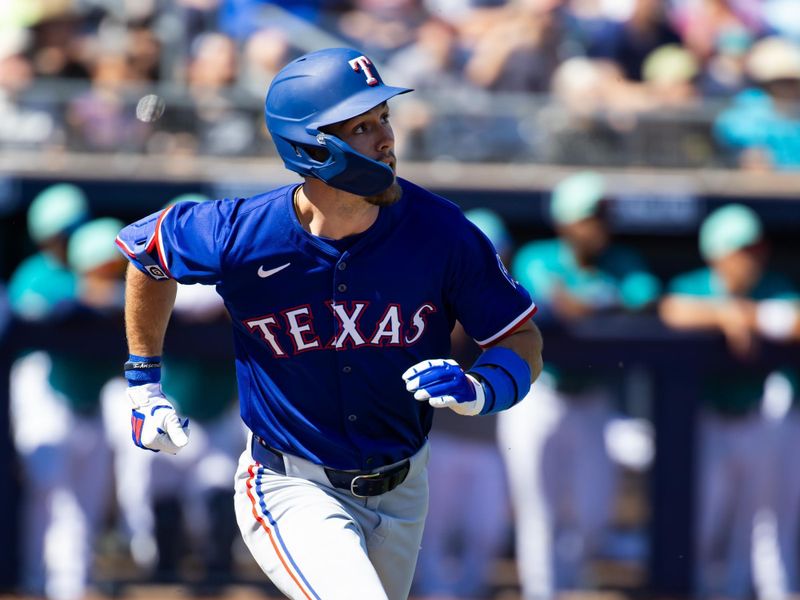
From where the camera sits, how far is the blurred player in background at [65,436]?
6.18 meters

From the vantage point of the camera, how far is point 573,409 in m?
6.27

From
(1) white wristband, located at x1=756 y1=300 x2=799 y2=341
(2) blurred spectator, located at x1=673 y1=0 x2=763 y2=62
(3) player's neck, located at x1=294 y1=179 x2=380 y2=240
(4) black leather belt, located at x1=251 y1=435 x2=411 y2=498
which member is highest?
(3) player's neck, located at x1=294 y1=179 x2=380 y2=240

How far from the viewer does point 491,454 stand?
629 cm

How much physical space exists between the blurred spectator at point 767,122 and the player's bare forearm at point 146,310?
4.88 m

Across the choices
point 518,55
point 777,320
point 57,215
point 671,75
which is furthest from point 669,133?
point 57,215

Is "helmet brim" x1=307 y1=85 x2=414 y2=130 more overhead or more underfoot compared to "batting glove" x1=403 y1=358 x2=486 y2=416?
more overhead

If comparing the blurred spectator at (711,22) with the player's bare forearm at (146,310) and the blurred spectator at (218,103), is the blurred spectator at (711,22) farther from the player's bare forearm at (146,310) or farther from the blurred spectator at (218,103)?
the player's bare forearm at (146,310)

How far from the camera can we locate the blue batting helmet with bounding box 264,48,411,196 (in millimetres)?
3164

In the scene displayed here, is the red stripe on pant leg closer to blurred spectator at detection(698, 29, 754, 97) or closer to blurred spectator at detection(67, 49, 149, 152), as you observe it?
blurred spectator at detection(67, 49, 149, 152)

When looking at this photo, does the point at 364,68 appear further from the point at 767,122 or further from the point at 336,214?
the point at 767,122

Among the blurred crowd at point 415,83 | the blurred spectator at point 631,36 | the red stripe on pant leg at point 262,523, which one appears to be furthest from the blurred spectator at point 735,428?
the red stripe on pant leg at point 262,523

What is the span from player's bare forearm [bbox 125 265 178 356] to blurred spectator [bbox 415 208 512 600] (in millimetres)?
2798

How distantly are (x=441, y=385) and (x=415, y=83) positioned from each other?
4799 mm

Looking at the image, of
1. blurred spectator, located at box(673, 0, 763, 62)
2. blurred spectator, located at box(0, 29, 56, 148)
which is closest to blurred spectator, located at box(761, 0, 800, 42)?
blurred spectator, located at box(673, 0, 763, 62)
